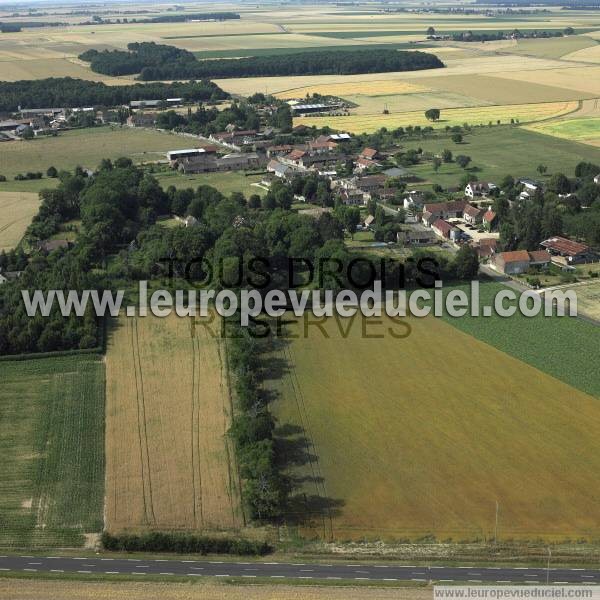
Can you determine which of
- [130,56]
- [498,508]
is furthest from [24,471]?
[130,56]

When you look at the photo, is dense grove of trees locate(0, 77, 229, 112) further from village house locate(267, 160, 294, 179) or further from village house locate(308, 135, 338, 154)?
village house locate(267, 160, 294, 179)

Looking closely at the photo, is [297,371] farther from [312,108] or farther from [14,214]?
[312,108]

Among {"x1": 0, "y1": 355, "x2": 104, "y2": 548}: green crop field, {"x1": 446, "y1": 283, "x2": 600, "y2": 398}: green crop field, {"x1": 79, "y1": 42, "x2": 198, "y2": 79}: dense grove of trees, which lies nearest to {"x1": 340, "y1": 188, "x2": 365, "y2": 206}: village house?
{"x1": 446, "y1": 283, "x2": 600, "y2": 398}: green crop field

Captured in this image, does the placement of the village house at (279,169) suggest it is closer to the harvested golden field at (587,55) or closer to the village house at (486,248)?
the village house at (486,248)

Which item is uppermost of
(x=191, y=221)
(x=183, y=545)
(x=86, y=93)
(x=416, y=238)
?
(x=86, y=93)

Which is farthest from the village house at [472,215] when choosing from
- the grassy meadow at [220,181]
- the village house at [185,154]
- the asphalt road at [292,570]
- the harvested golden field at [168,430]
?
the asphalt road at [292,570]

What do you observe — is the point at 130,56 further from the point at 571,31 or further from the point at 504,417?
the point at 504,417

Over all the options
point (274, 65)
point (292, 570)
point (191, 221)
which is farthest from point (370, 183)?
point (274, 65)
